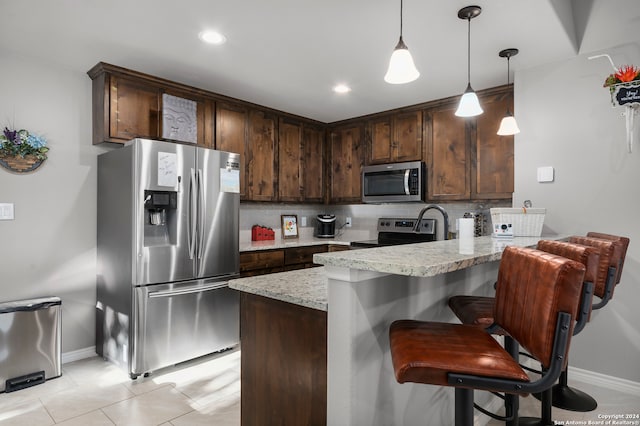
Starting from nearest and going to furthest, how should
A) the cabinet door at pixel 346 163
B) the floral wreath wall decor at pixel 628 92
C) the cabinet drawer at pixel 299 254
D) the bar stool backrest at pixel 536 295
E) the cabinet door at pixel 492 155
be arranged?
1. the bar stool backrest at pixel 536 295
2. the floral wreath wall decor at pixel 628 92
3. the cabinet door at pixel 492 155
4. the cabinet drawer at pixel 299 254
5. the cabinet door at pixel 346 163

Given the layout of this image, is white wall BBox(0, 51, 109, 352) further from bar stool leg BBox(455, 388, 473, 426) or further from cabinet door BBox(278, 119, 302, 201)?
bar stool leg BBox(455, 388, 473, 426)

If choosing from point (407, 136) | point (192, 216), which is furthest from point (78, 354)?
point (407, 136)

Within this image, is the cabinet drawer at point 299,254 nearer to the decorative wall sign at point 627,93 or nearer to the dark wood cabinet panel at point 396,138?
the dark wood cabinet panel at point 396,138

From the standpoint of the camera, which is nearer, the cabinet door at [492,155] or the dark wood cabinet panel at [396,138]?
the cabinet door at [492,155]

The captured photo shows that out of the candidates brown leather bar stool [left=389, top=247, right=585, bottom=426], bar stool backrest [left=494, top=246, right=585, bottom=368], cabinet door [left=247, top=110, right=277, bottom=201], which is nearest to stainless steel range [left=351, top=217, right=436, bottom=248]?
cabinet door [left=247, top=110, right=277, bottom=201]

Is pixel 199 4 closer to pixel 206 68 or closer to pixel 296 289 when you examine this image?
pixel 206 68

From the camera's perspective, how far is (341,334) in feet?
4.07

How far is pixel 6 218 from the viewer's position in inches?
104

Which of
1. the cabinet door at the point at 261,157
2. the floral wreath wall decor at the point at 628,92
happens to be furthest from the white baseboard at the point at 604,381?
the cabinet door at the point at 261,157

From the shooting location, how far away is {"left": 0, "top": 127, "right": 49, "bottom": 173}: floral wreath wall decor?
2604 mm

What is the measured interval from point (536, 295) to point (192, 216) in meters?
2.45

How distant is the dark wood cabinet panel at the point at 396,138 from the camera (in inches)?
153

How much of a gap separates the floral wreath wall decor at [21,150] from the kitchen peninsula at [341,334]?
2175 millimetres

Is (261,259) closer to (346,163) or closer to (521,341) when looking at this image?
(346,163)
